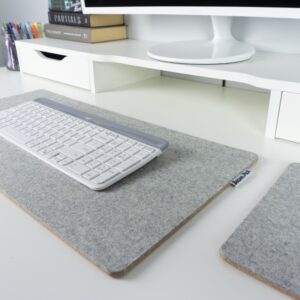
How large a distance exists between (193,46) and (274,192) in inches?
18.6

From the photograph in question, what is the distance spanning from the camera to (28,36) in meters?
1.12

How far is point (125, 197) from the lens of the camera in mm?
374

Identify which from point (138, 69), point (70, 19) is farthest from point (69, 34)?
point (138, 69)

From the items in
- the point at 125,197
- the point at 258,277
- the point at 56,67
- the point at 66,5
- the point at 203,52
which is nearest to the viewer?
the point at 258,277

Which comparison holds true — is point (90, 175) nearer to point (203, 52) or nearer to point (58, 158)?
point (58, 158)

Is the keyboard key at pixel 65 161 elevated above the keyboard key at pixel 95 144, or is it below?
below

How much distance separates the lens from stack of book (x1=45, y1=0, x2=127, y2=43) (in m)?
0.93

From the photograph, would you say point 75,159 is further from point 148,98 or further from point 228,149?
point 148,98

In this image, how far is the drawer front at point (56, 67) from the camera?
0.82 meters

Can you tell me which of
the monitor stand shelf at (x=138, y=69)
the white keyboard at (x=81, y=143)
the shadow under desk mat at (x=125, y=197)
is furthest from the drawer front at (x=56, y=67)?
the shadow under desk mat at (x=125, y=197)

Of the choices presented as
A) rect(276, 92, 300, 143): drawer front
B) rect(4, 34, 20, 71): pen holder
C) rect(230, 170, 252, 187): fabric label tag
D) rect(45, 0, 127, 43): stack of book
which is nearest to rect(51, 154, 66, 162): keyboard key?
rect(230, 170, 252, 187): fabric label tag

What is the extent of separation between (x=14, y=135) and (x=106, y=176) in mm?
209

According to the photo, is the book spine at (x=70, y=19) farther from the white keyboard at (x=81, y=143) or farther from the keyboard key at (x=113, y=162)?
the keyboard key at (x=113, y=162)

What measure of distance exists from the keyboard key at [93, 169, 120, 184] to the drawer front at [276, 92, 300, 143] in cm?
29
